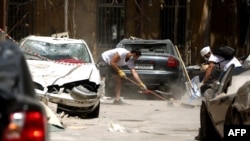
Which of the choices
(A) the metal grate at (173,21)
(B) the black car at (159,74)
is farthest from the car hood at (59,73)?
(A) the metal grate at (173,21)

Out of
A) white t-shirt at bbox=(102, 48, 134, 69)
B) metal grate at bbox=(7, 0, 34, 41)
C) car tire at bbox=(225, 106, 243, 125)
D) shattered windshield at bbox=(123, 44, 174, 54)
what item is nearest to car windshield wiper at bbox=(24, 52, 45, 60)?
white t-shirt at bbox=(102, 48, 134, 69)

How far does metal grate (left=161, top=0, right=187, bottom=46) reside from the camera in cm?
2530

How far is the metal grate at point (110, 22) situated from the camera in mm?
Answer: 25234

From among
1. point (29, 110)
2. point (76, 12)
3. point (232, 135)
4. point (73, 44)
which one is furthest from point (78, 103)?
point (76, 12)

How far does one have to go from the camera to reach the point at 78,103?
37.8ft

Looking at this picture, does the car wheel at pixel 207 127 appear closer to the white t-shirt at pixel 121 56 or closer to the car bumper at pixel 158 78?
the white t-shirt at pixel 121 56

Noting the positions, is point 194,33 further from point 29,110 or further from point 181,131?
point 29,110

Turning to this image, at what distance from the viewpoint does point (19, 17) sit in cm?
2519

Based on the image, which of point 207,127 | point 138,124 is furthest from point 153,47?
point 207,127

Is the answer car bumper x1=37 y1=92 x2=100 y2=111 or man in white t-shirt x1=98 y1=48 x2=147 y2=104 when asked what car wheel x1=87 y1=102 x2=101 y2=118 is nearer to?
car bumper x1=37 y1=92 x2=100 y2=111

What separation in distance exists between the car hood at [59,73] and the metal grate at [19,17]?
42.5 feet

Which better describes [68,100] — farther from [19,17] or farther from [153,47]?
[19,17]

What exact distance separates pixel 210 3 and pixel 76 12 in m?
5.08

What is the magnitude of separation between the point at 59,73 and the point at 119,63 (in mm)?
4192
